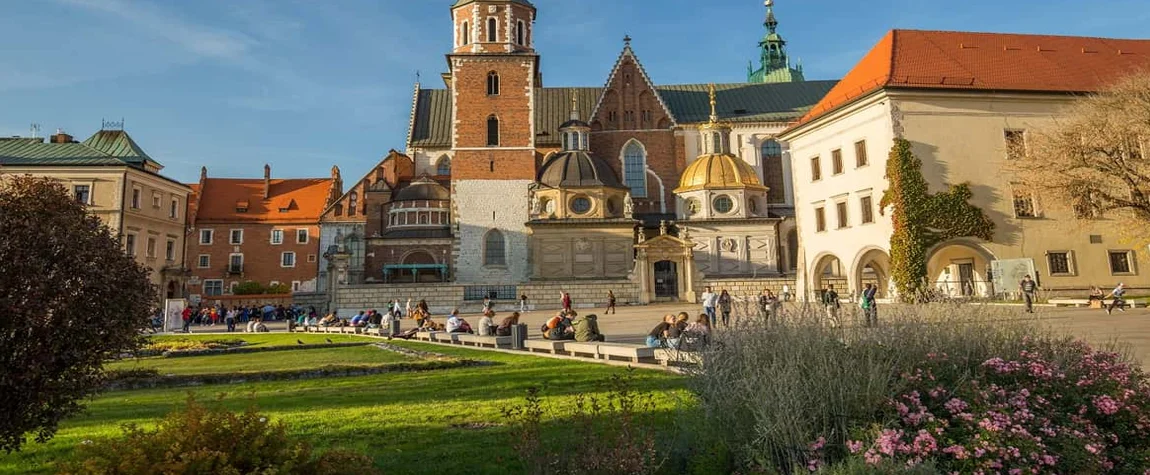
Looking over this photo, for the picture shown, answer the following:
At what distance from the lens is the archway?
26062 mm

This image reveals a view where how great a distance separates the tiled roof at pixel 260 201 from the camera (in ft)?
180

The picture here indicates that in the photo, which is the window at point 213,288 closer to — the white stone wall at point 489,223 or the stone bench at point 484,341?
the white stone wall at point 489,223

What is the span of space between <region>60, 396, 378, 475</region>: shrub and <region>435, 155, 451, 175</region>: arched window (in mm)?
47597

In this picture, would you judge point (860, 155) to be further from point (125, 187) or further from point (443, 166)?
point (125, 187)

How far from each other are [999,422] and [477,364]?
32.9 feet

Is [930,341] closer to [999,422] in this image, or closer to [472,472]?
[999,422]

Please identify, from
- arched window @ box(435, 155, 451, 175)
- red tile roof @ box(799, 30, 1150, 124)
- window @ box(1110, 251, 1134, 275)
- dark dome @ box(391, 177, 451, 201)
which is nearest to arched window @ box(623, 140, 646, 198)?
dark dome @ box(391, 177, 451, 201)

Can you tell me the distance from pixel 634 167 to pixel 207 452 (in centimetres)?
4566

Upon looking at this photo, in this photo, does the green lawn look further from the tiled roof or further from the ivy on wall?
the tiled roof

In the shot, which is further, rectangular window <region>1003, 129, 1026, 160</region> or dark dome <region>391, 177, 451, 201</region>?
dark dome <region>391, 177, 451, 201</region>

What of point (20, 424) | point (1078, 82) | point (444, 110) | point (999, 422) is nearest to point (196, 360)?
point (20, 424)

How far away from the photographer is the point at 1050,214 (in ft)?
86.6

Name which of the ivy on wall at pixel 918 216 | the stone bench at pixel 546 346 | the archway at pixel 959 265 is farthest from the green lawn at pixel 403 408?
the archway at pixel 959 265

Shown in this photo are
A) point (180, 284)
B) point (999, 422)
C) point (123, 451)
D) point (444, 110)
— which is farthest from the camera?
point (444, 110)
